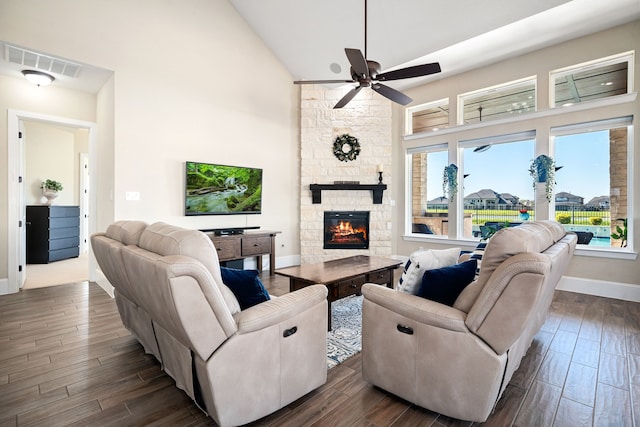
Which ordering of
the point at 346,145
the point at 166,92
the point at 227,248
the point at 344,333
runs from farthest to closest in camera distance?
1. the point at 346,145
2. the point at 227,248
3. the point at 166,92
4. the point at 344,333

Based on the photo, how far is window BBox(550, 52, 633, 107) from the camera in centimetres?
397

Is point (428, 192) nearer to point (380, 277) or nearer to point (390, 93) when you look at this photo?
point (390, 93)

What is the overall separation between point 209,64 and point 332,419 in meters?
4.89

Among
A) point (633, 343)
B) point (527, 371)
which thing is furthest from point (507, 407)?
point (633, 343)

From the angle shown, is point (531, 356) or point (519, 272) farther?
point (531, 356)

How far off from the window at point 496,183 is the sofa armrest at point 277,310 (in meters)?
3.88

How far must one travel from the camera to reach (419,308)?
171cm

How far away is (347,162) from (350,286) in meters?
3.35

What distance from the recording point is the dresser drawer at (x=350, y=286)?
9.43ft

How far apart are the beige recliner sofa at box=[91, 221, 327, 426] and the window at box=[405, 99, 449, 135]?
4.79 m

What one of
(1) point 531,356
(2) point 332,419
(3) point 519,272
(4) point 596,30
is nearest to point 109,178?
(2) point 332,419

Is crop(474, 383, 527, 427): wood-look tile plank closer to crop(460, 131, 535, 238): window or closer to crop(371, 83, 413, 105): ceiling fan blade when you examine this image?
crop(371, 83, 413, 105): ceiling fan blade

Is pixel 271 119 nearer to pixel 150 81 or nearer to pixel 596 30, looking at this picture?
pixel 150 81

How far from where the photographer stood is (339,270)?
3162mm
